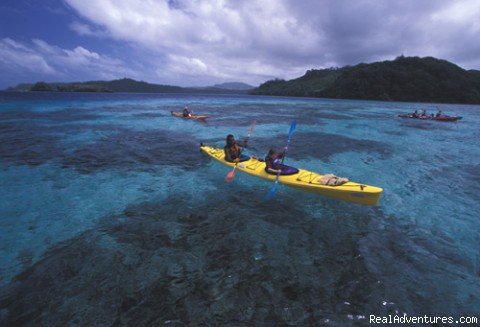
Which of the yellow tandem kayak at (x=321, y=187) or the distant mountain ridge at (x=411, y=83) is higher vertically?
the distant mountain ridge at (x=411, y=83)

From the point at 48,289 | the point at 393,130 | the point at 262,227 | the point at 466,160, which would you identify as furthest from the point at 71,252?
the point at 393,130

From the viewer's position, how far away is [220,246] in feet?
27.4

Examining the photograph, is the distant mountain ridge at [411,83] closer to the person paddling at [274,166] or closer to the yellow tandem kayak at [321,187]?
the person paddling at [274,166]

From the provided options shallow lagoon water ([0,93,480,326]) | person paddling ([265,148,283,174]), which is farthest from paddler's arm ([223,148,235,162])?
person paddling ([265,148,283,174])

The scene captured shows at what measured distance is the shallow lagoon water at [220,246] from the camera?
6.18 metres

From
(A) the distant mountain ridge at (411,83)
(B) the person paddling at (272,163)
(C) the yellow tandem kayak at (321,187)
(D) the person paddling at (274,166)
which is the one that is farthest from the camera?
(A) the distant mountain ridge at (411,83)

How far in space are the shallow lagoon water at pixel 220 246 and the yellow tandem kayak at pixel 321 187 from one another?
2.11 ft

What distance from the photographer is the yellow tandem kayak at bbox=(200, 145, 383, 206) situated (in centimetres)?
987

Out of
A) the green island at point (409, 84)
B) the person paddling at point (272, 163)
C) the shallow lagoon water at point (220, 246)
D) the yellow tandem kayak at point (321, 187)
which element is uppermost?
the green island at point (409, 84)

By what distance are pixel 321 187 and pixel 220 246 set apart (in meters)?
4.73

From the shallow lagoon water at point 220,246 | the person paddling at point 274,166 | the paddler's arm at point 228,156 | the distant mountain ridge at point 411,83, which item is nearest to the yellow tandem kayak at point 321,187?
the person paddling at point 274,166

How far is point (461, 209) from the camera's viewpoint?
11.3 metres

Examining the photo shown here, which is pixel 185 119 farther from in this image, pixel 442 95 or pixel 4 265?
pixel 442 95

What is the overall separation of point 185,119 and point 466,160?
29590mm
